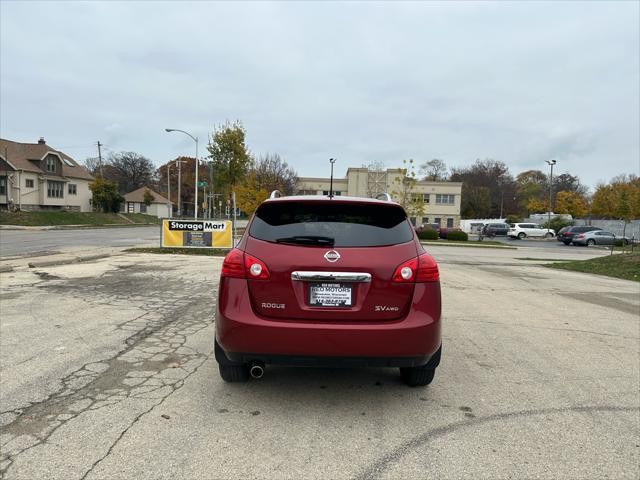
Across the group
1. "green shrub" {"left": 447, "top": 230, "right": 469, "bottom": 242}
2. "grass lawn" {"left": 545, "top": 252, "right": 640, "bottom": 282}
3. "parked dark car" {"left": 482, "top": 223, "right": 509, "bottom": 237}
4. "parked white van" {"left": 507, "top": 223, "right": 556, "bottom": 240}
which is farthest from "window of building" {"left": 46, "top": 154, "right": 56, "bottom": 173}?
"grass lawn" {"left": 545, "top": 252, "right": 640, "bottom": 282}

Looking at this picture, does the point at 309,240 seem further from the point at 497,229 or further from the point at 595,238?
the point at 497,229

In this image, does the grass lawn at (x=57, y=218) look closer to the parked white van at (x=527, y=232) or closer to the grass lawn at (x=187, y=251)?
the grass lawn at (x=187, y=251)

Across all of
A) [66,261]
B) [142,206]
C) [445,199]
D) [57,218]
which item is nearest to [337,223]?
[66,261]

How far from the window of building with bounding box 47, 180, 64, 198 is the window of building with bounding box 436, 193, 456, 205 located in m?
50.2

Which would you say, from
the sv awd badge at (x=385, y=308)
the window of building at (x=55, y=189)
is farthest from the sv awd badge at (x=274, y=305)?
the window of building at (x=55, y=189)

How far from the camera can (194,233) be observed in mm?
17922

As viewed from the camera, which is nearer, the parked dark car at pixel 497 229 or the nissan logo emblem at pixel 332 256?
the nissan logo emblem at pixel 332 256

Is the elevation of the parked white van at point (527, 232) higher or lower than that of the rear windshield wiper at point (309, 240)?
lower

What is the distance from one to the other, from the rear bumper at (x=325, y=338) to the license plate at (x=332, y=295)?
6.1 inches

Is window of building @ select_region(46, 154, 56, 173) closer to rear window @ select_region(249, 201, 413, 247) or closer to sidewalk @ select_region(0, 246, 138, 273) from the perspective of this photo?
sidewalk @ select_region(0, 246, 138, 273)

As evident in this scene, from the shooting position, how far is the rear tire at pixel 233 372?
3986mm

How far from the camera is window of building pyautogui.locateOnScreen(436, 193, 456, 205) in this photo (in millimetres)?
67062

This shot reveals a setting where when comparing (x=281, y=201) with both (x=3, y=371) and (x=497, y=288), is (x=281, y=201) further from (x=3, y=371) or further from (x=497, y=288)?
(x=497, y=288)

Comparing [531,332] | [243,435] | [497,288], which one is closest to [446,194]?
[497,288]
